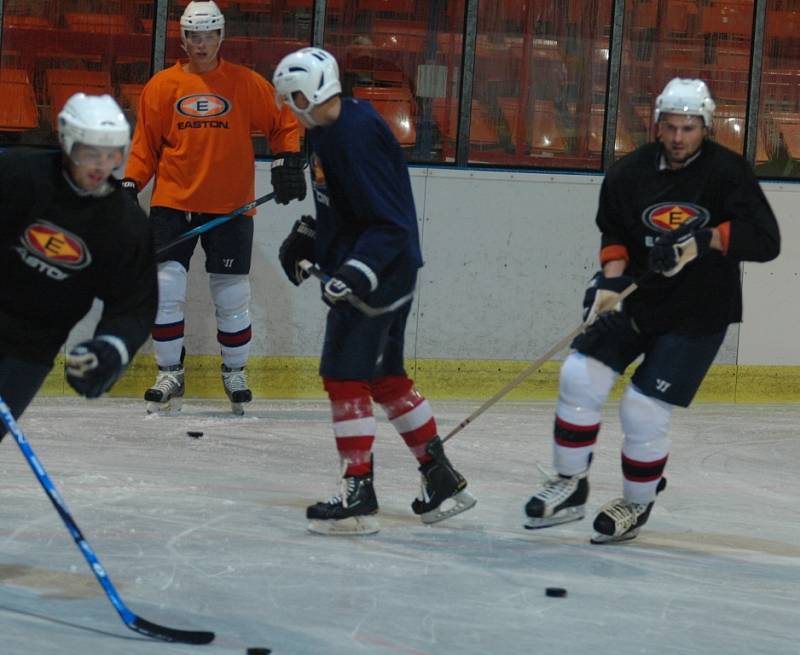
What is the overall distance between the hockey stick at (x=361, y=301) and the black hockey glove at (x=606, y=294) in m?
0.46

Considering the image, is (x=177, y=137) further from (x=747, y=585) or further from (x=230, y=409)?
(x=747, y=585)

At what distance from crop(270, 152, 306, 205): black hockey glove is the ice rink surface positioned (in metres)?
0.81

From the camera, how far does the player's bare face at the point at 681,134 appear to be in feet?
12.7

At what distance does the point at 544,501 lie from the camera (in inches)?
160

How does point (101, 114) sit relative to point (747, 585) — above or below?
above

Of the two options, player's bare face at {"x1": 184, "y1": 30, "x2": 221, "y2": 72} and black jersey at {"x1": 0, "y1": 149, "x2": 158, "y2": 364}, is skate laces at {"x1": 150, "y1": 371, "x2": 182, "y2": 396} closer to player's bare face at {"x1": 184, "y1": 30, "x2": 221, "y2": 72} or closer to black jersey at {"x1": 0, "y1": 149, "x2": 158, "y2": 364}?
player's bare face at {"x1": 184, "y1": 30, "x2": 221, "y2": 72}

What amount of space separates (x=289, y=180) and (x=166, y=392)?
2.83 ft

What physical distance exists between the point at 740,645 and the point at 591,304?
1131 mm

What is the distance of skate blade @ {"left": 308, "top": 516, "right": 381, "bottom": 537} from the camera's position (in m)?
4.02

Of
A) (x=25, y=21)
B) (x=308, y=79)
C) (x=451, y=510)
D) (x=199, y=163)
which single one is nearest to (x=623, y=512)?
(x=451, y=510)

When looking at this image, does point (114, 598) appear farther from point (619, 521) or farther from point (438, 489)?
point (619, 521)

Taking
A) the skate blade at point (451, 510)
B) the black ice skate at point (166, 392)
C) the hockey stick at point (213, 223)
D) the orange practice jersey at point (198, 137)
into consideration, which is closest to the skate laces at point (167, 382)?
the black ice skate at point (166, 392)

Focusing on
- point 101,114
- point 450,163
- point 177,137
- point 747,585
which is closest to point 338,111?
point 101,114

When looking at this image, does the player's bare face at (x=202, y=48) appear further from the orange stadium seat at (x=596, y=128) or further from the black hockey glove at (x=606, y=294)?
the black hockey glove at (x=606, y=294)
